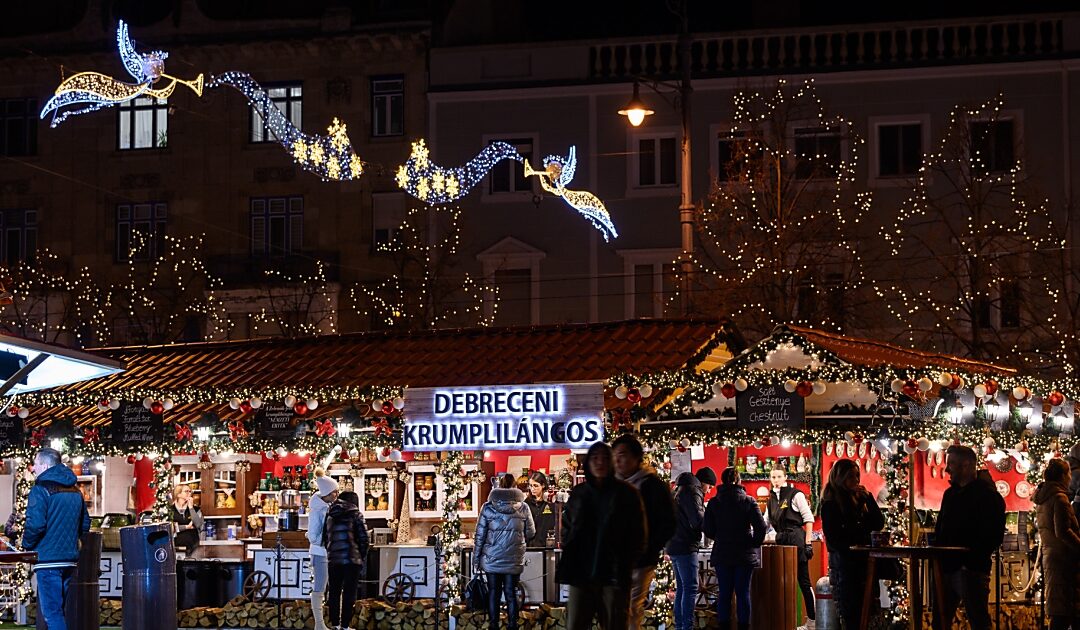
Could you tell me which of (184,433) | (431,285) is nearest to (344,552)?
(184,433)

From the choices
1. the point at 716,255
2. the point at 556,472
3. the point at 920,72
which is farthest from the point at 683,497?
the point at 920,72

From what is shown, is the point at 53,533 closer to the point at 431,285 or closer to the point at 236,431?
the point at 236,431

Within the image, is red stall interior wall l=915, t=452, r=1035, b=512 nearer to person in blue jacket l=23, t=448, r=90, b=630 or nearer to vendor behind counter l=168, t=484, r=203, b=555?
vendor behind counter l=168, t=484, r=203, b=555

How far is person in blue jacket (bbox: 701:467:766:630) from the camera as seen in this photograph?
1644cm

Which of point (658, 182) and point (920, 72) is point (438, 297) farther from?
point (920, 72)

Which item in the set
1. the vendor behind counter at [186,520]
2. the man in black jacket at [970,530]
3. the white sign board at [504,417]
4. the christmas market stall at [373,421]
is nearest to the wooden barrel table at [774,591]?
the christmas market stall at [373,421]

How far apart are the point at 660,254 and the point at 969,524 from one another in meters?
21.7

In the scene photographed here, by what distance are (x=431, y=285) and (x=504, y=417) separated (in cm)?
1801

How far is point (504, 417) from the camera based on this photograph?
59.2 ft

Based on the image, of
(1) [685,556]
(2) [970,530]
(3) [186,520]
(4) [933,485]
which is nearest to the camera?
(2) [970,530]

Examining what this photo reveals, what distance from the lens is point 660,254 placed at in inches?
1410

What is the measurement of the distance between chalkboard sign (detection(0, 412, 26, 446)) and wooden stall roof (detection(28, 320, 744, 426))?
1.09 ft

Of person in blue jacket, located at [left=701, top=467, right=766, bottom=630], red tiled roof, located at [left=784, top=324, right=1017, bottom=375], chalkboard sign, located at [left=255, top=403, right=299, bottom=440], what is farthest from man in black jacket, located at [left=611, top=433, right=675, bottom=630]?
chalkboard sign, located at [left=255, top=403, right=299, bottom=440]

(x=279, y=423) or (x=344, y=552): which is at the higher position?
(x=279, y=423)
